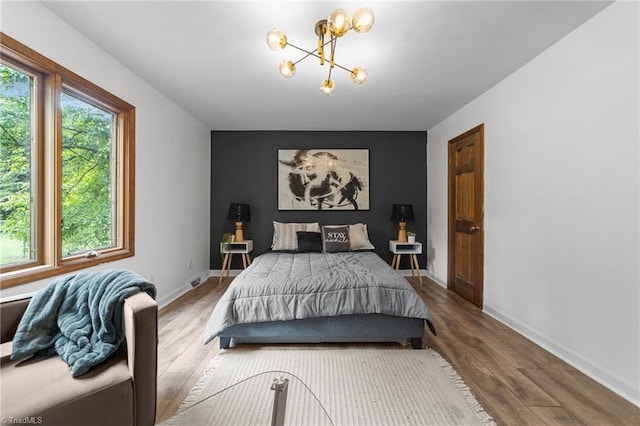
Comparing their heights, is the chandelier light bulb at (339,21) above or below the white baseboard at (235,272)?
above

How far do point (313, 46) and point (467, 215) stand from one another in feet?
8.99

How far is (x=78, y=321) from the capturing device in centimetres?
150

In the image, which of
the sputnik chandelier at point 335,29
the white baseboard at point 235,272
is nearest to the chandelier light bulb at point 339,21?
the sputnik chandelier at point 335,29

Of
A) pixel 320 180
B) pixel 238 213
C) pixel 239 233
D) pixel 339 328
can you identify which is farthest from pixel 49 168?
pixel 320 180

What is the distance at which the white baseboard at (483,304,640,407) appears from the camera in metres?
1.82

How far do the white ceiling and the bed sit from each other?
195 cm

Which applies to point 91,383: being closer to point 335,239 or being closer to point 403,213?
point 335,239

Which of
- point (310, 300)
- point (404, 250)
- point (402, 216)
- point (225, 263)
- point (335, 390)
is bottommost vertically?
point (335, 390)

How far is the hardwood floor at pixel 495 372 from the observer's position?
1.70m

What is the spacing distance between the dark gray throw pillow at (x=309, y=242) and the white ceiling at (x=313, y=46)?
178 centimetres

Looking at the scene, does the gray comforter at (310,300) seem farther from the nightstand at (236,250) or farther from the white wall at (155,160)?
the nightstand at (236,250)

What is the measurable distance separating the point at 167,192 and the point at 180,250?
811mm

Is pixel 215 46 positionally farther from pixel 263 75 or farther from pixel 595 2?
pixel 595 2

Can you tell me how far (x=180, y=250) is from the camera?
3.93 meters
